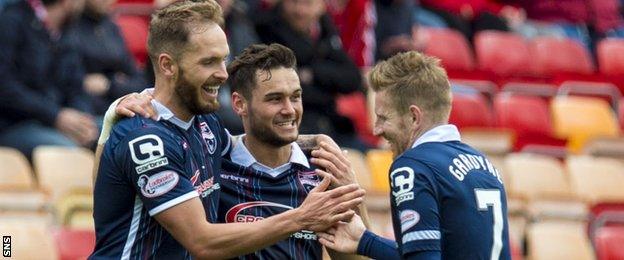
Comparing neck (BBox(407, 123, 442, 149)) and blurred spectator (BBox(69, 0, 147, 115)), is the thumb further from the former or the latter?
blurred spectator (BBox(69, 0, 147, 115))

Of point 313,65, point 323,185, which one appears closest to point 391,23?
point 313,65

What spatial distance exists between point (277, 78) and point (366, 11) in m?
6.61

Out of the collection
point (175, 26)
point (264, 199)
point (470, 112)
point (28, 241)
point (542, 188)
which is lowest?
point (542, 188)

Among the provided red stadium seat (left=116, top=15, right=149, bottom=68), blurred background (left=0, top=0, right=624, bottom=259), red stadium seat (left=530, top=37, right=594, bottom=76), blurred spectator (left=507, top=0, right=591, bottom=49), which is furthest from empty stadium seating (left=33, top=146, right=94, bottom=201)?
blurred spectator (left=507, top=0, right=591, bottom=49)

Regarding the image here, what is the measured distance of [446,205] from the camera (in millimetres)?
6074

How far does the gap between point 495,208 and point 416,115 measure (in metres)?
0.47

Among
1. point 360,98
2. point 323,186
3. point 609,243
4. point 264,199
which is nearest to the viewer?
point 323,186

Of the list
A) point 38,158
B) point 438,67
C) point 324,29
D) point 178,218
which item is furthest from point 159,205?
point 324,29

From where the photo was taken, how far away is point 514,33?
1506 cm

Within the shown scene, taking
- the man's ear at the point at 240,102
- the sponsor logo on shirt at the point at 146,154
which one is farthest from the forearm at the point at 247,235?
the man's ear at the point at 240,102

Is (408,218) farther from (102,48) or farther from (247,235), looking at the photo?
(102,48)

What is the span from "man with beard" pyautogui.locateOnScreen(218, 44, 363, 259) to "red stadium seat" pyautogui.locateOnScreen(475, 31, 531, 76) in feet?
25.5

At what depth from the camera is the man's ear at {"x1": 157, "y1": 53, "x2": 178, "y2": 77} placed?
20.1 ft

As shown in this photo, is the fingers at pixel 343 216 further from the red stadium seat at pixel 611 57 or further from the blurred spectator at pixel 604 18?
the blurred spectator at pixel 604 18
